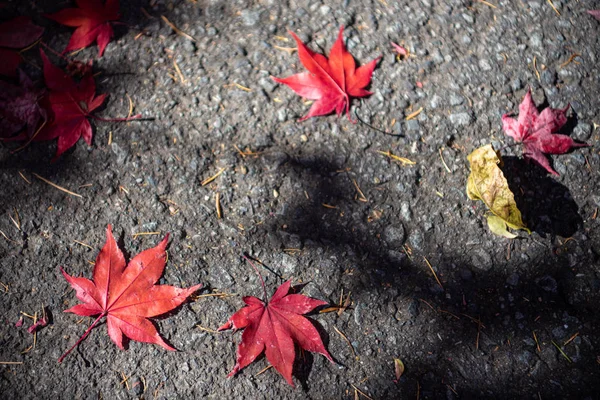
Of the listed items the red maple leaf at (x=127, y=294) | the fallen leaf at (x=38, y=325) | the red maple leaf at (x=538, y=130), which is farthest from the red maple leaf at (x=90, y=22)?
the red maple leaf at (x=538, y=130)

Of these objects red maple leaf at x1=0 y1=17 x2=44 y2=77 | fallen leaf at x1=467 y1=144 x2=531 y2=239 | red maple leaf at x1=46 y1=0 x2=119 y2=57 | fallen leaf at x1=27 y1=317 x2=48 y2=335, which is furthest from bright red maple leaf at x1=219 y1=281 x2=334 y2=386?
red maple leaf at x1=0 y1=17 x2=44 y2=77

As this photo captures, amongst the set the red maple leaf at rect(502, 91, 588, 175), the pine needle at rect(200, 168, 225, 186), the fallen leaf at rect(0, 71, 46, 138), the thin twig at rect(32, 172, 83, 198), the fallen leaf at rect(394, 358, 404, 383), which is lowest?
the fallen leaf at rect(394, 358, 404, 383)

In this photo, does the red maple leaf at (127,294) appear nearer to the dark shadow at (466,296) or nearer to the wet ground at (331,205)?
the wet ground at (331,205)

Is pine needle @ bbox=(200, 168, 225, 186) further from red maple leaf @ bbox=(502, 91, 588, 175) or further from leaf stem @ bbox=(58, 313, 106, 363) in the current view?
red maple leaf @ bbox=(502, 91, 588, 175)

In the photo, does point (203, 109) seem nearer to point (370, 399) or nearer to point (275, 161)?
point (275, 161)

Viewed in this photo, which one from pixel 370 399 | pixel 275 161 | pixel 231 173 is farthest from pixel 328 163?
pixel 370 399

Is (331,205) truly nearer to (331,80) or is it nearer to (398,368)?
(331,80)

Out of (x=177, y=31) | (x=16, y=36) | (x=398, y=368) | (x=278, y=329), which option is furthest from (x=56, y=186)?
(x=398, y=368)
